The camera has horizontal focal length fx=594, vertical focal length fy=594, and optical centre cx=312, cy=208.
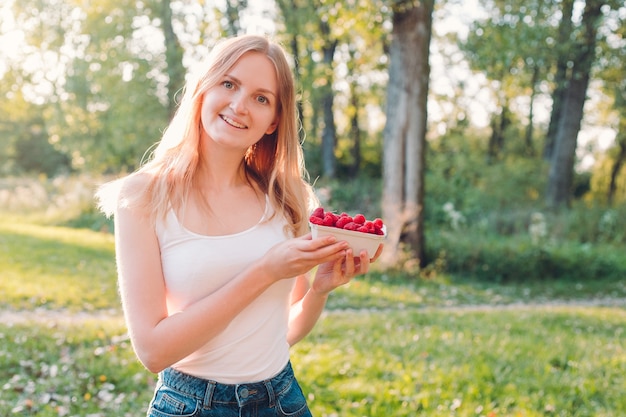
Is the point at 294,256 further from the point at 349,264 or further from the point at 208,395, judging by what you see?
the point at 208,395

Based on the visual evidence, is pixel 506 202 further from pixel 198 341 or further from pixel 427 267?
pixel 198 341

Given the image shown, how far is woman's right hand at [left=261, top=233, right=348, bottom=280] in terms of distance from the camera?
1678 millimetres

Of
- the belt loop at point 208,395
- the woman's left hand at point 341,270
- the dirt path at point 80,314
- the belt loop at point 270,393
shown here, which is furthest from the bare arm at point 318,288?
the dirt path at point 80,314

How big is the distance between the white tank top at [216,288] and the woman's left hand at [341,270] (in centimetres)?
15

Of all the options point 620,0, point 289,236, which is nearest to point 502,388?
point 289,236

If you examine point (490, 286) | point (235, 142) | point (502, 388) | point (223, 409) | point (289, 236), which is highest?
point (235, 142)

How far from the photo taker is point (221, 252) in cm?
177

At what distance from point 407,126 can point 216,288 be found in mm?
9464

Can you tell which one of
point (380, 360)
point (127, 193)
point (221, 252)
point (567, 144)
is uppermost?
point (127, 193)

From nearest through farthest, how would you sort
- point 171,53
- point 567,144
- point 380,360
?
1. point 380,360
2. point 567,144
3. point 171,53

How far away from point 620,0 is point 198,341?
1350cm

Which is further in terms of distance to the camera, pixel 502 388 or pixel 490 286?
pixel 490 286

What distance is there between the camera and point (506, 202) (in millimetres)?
17188

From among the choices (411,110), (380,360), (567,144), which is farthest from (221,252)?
(567,144)
